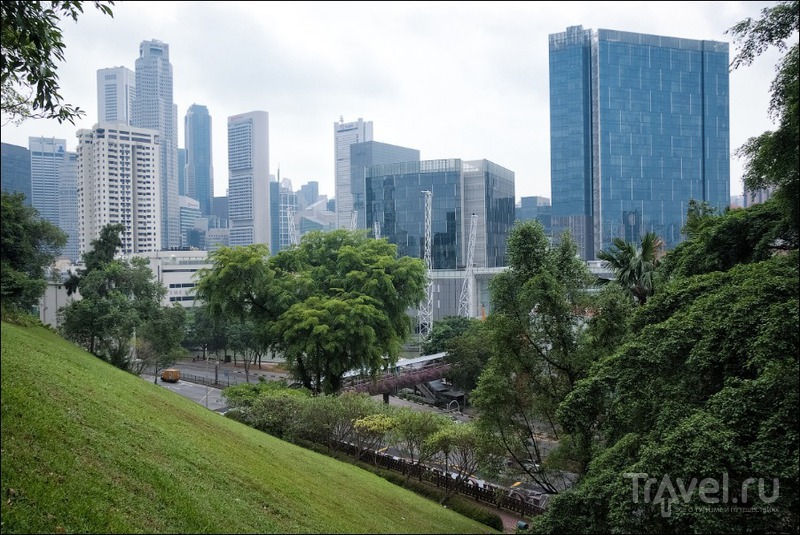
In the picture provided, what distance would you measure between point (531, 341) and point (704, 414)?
435cm

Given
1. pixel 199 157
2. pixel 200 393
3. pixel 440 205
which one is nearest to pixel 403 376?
pixel 200 393

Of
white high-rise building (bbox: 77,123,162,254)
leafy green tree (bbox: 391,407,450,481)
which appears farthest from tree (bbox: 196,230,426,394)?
white high-rise building (bbox: 77,123,162,254)

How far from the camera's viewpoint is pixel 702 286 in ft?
24.9

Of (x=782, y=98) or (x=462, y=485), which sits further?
(x=462, y=485)

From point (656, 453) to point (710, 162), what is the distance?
64266mm

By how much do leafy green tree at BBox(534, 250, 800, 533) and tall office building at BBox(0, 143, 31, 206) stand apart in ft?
18.4

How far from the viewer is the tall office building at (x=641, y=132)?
59562mm

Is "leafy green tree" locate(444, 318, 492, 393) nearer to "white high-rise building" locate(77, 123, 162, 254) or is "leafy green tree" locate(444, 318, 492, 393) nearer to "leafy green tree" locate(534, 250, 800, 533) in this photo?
"white high-rise building" locate(77, 123, 162, 254)

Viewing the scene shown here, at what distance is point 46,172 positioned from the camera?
7.95 metres

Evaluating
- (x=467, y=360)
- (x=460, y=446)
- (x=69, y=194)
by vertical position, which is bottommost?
(x=467, y=360)

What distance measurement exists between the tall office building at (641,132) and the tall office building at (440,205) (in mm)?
12304

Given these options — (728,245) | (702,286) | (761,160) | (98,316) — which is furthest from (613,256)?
(98,316)

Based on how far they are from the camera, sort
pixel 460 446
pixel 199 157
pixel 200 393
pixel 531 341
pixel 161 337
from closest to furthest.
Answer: pixel 531 341 < pixel 460 446 < pixel 161 337 < pixel 200 393 < pixel 199 157

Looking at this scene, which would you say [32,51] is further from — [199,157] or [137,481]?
[199,157]
